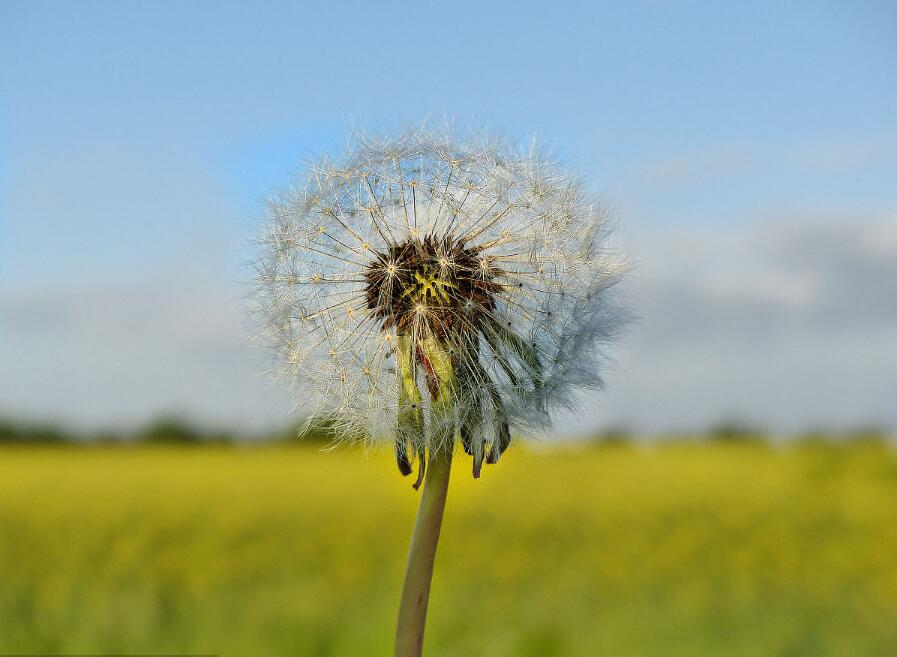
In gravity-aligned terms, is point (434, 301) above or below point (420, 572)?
above

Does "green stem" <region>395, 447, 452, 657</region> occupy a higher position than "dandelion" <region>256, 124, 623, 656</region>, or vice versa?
"dandelion" <region>256, 124, 623, 656</region>

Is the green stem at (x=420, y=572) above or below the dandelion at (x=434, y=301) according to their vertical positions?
below

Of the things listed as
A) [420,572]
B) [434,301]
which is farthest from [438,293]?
[420,572]

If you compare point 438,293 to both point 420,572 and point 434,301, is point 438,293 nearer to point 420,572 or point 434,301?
point 434,301

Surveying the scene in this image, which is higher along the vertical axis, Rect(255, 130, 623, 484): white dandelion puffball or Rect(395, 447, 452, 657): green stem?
Rect(255, 130, 623, 484): white dandelion puffball

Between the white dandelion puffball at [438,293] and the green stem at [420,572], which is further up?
the white dandelion puffball at [438,293]
